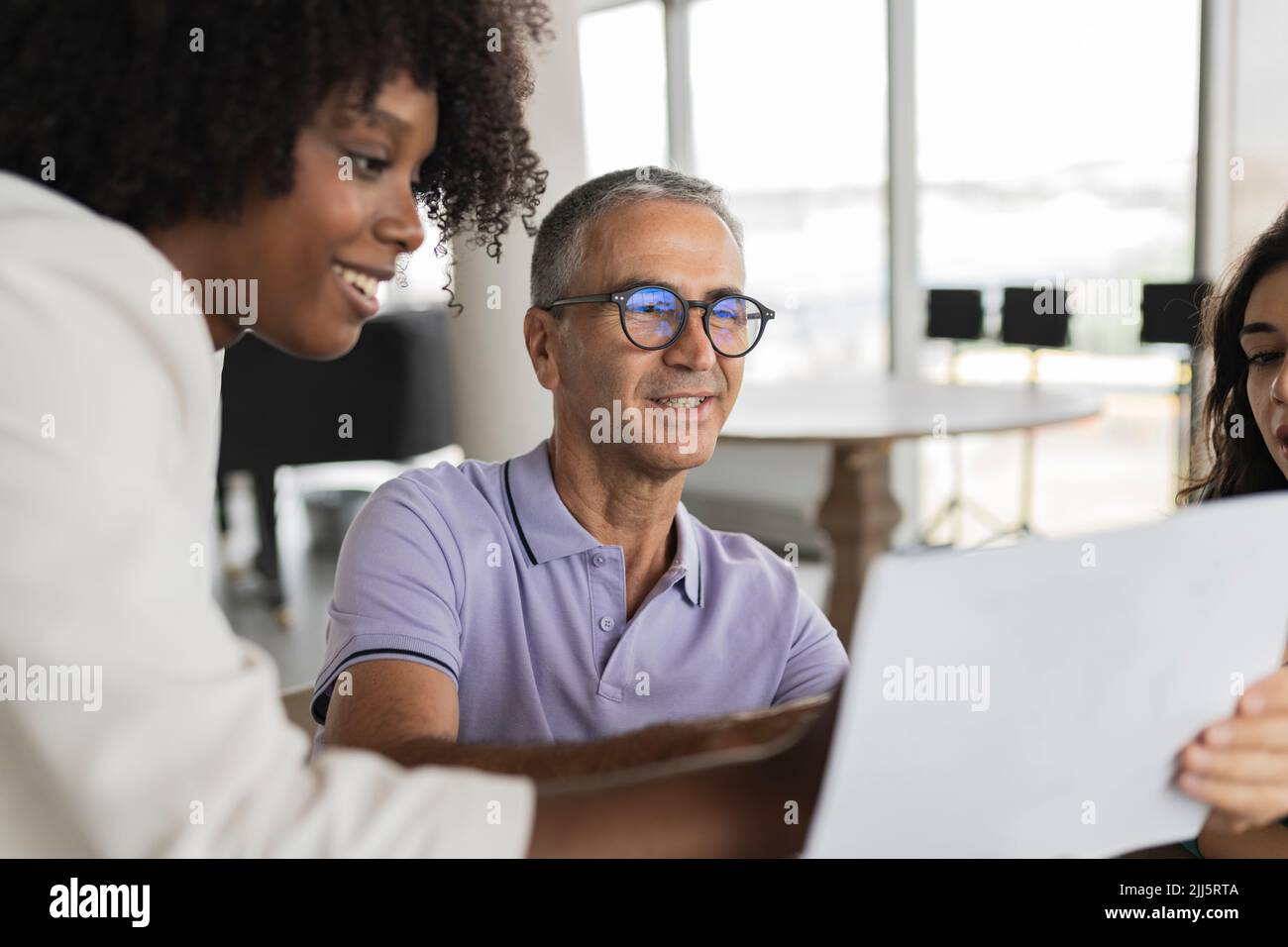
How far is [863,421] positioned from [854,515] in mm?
524

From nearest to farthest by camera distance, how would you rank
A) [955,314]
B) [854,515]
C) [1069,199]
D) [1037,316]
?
1. [854,515]
2. [1037,316]
3. [955,314]
4. [1069,199]

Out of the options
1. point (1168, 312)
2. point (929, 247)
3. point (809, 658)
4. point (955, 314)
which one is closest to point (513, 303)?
point (809, 658)

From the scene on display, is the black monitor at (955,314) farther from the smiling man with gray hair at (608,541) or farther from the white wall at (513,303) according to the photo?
the smiling man with gray hair at (608,541)

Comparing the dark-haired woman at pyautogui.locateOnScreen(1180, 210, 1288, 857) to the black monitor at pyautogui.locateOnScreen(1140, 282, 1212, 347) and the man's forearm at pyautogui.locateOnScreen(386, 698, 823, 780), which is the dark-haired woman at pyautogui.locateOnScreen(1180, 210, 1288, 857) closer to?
the man's forearm at pyautogui.locateOnScreen(386, 698, 823, 780)

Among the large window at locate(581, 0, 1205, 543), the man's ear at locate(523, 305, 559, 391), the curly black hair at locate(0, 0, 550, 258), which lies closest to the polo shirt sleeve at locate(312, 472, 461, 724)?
the man's ear at locate(523, 305, 559, 391)

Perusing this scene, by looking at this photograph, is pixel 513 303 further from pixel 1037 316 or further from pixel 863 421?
pixel 1037 316

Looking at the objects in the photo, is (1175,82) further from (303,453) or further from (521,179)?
(521,179)

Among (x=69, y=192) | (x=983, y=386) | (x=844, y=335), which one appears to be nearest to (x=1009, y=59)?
(x=844, y=335)

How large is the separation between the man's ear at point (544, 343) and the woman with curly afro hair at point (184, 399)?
642 millimetres

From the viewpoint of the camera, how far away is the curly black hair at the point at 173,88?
2.85 feet

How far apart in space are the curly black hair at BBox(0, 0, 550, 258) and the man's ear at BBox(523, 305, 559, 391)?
0.77 m

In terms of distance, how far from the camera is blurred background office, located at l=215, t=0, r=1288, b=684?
4.73 metres

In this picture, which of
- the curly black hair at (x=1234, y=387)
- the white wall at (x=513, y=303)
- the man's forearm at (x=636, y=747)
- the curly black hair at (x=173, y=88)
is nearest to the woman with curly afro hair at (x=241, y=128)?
the curly black hair at (x=173, y=88)

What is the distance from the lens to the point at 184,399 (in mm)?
788
